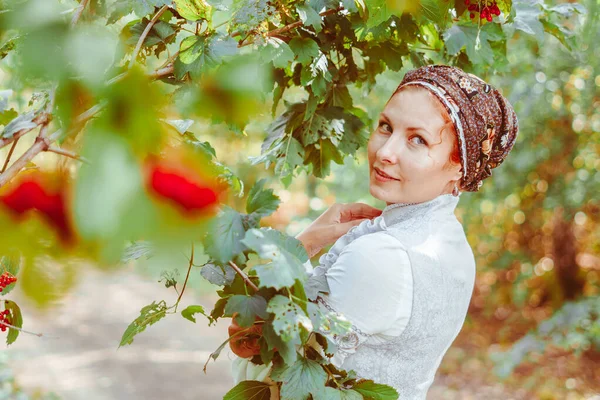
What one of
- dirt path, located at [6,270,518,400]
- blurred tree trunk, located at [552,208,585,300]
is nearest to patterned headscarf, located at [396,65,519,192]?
dirt path, located at [6,270,518,400]

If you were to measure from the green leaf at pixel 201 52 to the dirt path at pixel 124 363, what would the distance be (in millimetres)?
3233

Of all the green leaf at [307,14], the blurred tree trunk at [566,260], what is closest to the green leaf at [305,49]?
the green leaf at [307,14]

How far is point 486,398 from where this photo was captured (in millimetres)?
4500

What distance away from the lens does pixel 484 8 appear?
1.25 m

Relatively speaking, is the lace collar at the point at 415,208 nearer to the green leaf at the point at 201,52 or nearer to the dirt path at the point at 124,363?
the green leaf at the point at 201,52

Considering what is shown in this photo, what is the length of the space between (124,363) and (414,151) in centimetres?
408

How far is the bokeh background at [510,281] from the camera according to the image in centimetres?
414

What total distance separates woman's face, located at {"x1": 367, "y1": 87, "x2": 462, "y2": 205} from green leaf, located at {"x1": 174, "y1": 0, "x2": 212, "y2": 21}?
1.53 ft

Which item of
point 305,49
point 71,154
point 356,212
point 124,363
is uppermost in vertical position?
point 71,154

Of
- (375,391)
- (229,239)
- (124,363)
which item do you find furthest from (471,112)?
(124,363)

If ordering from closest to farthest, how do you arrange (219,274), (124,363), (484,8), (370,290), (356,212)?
(219,274)
(370,290)
(484,8)
(356,212)
(124,363)

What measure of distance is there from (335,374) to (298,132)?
0.65 m

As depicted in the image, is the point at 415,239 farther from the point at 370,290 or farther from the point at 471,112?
the point at 471,112

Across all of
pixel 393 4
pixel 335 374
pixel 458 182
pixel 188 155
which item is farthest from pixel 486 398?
pixel 188 155
